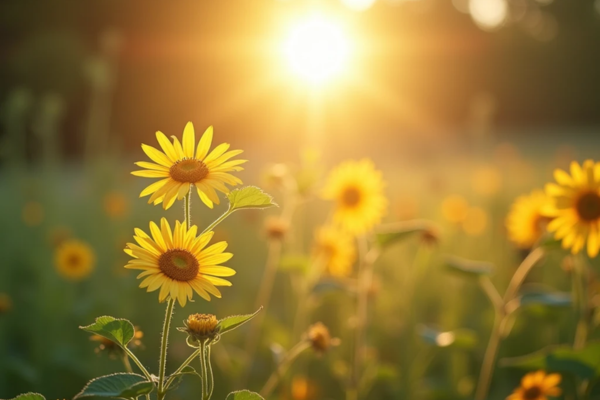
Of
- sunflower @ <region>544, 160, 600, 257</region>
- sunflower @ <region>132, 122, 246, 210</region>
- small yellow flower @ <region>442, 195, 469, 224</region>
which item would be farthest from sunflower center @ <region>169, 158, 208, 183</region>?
small yellow flower @ <region>442, 195, 469, 224</region>

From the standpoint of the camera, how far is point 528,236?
8.33 feet

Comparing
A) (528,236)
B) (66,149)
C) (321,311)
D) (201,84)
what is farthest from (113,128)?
(528,236)

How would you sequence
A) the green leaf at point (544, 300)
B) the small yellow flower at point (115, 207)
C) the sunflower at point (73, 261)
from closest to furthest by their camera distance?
the green leaf at point (544, 300)
the sunflower at point (73, 261)
the small yellow flower at point (115, 207)

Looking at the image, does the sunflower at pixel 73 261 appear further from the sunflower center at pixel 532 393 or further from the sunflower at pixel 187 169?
the sunflower at pixel 187 169

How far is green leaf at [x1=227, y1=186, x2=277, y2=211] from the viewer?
1062 mm

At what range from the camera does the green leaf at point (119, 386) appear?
2.90 feet

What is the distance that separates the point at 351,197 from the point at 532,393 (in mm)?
957

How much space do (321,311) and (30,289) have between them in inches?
68.3

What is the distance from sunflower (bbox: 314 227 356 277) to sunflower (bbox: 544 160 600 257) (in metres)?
1.04

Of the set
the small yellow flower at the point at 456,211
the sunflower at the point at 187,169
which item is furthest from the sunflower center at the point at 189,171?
the small yellow flower at the point at 456,211

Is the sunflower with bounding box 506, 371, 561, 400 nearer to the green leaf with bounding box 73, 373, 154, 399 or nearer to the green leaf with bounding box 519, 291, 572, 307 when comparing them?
the green leaf with bounding box 519, 291, 572, 307

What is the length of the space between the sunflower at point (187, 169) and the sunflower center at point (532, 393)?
4.54 feet

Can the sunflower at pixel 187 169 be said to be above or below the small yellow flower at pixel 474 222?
above

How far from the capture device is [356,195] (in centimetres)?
256
